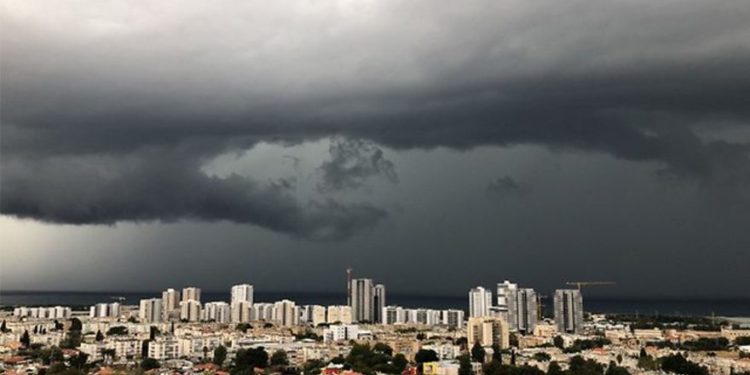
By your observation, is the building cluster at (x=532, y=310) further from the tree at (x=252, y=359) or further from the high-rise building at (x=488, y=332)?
the tree at (x=252, y=359)

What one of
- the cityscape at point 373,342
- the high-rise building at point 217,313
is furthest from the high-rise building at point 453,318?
the high-rise building at point 217,313

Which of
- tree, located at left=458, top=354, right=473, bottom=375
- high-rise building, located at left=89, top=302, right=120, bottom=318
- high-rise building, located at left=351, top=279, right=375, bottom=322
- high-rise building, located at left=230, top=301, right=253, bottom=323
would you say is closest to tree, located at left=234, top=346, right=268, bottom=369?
tree, located at left=458, top=354, right=473, bottom=375

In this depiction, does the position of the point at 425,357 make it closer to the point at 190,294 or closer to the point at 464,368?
the point at 464,368

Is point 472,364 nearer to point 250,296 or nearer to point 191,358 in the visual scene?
point 191,358

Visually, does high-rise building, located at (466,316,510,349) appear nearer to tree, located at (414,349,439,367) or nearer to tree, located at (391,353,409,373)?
tree, located at (414,349,439,367)

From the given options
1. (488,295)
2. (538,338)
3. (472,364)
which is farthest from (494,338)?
(488,295)
